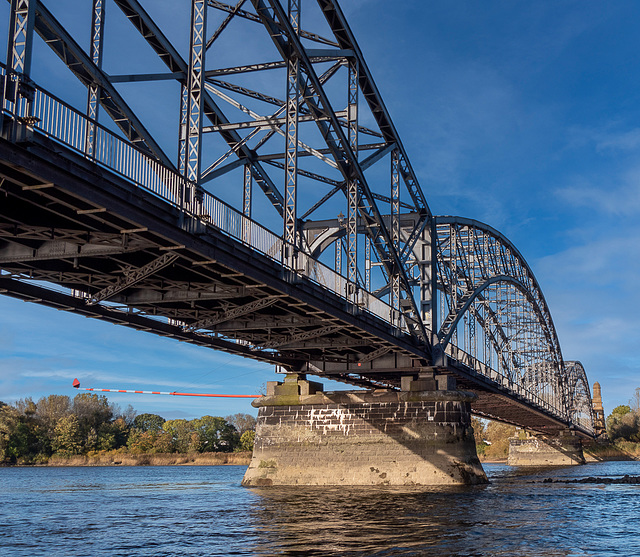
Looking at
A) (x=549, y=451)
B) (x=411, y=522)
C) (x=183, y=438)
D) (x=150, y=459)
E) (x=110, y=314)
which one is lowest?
(x=150, y=459)

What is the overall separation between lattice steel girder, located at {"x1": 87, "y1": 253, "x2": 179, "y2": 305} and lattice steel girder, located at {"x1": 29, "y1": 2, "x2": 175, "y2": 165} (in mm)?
2415

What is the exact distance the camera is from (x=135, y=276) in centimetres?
2114

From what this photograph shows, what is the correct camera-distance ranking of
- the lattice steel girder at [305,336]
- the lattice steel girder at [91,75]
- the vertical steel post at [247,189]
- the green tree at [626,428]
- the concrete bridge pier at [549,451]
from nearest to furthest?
the lattice steel girder at [91,75] → the lattice steel girder at [305,336] → the vertical steel post at [247,189] → the concrete bridge pier at [549,451] → the green tree at [626,428]

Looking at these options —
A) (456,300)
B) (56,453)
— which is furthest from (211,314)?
(56,453)

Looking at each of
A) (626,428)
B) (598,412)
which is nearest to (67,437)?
(626,428)

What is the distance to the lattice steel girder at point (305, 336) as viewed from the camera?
1196 inches

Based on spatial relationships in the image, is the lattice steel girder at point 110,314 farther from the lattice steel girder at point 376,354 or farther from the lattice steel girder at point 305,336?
the lattice steel girder at point 376,354

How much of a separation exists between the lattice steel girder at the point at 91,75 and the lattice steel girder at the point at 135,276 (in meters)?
2.42

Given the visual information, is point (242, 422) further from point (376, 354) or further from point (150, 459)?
point (376, 354)

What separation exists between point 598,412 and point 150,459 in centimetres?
8935

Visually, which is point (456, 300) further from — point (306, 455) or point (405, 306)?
point (306, 455)

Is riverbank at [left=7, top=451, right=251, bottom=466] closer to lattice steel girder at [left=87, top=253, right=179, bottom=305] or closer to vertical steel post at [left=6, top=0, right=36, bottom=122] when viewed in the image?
lattice steel girder at [left=87, top=253, right=179, bottom=305]

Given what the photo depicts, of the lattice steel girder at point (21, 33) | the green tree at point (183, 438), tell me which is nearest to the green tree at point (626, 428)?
the green tree at point (183, 438)

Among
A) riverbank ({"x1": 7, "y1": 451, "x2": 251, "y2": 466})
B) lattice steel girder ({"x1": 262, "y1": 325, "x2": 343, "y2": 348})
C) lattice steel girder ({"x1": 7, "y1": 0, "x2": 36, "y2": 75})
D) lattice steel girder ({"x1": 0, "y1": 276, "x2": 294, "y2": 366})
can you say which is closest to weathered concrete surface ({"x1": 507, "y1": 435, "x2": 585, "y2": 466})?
riverbank ({"x1": 7, "y1": 451, "x2": 251, "y2": 466})
